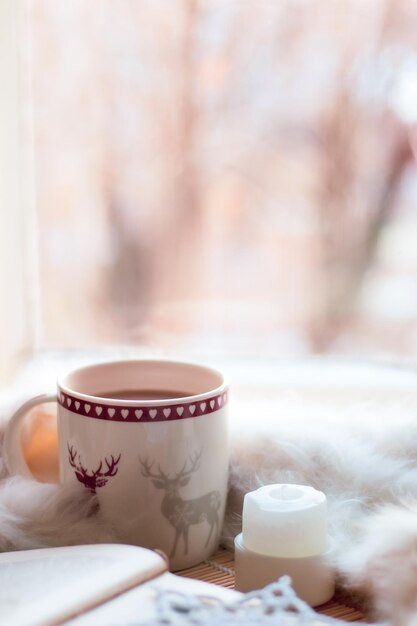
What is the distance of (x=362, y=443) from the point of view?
2.10 feet

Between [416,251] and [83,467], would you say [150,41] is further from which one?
[83,467]

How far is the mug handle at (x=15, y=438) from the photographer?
0.62m

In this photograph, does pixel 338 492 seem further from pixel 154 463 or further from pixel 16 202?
pixel 16 202

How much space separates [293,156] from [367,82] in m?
0.10

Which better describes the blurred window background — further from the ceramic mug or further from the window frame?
the ceramic mug

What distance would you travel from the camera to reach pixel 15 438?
0.63 m

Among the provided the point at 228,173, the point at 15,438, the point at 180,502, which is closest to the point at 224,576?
the point at 180,502

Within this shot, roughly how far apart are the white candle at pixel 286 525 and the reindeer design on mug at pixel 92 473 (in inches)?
3.7

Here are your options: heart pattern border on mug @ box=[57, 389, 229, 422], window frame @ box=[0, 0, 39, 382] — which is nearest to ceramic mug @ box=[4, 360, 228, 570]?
heart pattern border on mug @ box=[57, 389, 229, 422]

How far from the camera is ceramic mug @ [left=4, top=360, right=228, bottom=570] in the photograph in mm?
558

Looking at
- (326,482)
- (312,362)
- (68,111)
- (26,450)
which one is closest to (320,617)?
(326,482)

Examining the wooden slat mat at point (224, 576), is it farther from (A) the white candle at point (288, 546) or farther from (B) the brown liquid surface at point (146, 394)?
(B) the brown liquid surface at point (146, 394)

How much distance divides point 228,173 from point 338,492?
1.18ft

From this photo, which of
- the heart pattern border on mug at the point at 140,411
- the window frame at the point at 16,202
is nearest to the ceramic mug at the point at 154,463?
the heart pattern border on mug at the point at 140,411
